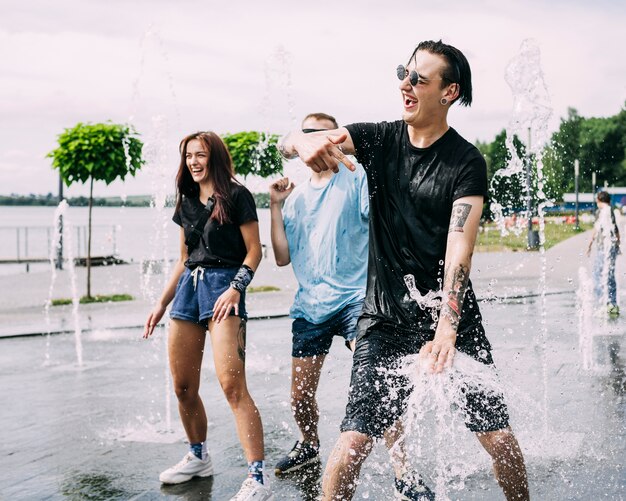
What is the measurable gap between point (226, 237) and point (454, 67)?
1.63 metres

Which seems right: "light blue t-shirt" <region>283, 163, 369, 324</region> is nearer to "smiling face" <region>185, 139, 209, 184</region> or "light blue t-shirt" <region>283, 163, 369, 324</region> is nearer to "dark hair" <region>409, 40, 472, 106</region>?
"smiling face" <region>185, 139, 209, 184</region>

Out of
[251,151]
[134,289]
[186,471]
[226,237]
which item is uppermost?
[251,151]

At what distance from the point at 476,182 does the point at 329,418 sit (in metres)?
3.26

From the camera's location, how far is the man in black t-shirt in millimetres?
3039

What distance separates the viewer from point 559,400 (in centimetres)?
647

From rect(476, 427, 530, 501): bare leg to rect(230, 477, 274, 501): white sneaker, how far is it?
1286mm

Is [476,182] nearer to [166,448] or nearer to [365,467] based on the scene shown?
[365,467]

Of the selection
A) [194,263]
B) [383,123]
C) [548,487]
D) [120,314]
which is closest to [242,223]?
[194,263]

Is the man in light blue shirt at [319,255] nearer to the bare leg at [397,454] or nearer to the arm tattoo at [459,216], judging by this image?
the bare leg at [397,454]

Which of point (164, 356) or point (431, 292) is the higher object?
point (431, 292)

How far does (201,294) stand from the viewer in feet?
13.9

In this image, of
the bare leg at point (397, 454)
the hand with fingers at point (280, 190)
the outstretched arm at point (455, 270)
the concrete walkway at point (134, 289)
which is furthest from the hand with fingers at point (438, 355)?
the concrete walkway at point (134, 289)

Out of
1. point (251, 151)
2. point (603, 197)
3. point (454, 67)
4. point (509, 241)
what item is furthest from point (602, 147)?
point (454, 67)

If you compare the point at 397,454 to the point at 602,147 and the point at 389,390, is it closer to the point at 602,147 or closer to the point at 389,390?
the point at 389,390
